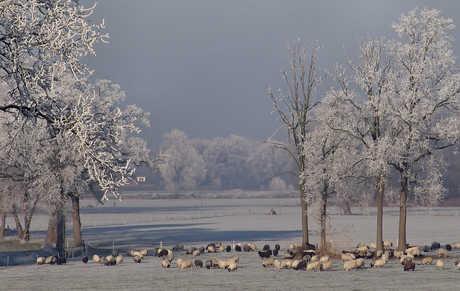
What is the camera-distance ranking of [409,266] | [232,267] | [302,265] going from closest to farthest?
[409,266] → [232,267] → [302,265]

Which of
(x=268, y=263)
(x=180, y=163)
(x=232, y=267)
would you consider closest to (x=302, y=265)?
(x=268, y=263)

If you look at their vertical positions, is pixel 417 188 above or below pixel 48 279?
above

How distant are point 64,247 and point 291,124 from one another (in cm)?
1896

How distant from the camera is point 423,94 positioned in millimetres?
30828

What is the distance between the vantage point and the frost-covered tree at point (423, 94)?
3067 cm

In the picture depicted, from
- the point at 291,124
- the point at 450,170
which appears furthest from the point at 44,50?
the point at 450,170

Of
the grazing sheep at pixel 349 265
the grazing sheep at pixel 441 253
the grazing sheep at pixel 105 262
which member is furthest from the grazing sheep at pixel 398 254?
the grazing sheep at pixel 105 262

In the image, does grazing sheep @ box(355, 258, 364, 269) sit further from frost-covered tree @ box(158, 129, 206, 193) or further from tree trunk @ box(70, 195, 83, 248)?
frost-covered tree @ box(158, 129, 206, 193)

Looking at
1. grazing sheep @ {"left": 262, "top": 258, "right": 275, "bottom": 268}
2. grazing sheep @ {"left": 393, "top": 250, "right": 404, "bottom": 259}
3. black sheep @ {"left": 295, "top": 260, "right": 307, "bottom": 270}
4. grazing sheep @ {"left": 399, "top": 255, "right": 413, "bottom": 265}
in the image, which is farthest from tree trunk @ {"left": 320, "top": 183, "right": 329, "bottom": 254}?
grazing sheep @ {"left": 399, "top": 255, "right": 413, "bottom": 265}

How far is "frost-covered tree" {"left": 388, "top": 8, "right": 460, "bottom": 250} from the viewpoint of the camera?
30.7 metres

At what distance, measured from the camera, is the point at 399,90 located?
3180 cm

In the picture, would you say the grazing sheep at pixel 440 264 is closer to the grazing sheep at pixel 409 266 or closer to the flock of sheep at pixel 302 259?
the flock of sheep at pixel 302 259

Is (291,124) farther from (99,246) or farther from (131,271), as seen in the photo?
(99,246)

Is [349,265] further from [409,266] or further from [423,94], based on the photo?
[423,94]
